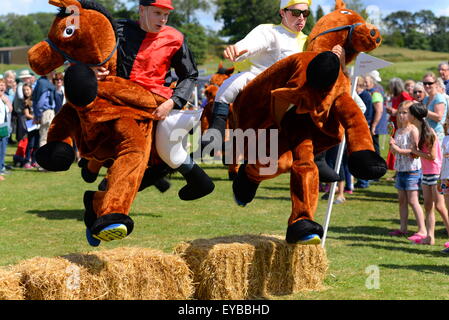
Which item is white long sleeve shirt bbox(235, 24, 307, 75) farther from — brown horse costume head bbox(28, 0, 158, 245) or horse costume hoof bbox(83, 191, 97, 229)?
horse costume hoof bbox(83, 191, 97, 229)

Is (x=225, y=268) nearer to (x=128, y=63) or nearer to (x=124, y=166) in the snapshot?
(x=124, y=166)

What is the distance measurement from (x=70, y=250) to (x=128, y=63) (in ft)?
11.2

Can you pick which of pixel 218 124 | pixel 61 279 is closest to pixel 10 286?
pixel 61 279

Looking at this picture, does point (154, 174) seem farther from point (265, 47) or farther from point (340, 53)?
point (340, 53)

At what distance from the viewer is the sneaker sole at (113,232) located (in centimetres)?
449

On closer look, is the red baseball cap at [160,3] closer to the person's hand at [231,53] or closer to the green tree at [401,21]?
the person's hand at [231,53]

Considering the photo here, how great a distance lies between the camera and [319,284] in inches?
253

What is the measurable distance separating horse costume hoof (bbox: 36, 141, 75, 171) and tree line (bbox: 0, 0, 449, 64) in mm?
12987

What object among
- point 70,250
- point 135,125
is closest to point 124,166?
point 135,125

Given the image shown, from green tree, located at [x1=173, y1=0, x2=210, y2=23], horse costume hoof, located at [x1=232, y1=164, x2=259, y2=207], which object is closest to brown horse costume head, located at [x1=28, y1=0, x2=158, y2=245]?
horse costume hoof, located at [x1=232, y1=164, x2=259, y2=207]

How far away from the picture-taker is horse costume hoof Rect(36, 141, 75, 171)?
4.96 m

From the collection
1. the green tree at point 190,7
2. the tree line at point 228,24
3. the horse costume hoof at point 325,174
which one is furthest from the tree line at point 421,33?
the horse costume hoof at point 325,174

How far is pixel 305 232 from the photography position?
16.1 feet

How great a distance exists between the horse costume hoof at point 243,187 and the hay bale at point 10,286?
6.47 ft
